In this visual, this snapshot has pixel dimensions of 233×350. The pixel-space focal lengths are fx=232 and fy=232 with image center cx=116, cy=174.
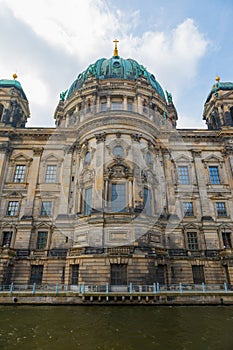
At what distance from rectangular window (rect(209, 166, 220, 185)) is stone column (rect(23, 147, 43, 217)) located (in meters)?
22.4

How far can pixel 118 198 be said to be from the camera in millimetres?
24641

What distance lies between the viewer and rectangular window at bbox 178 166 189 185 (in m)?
30.0

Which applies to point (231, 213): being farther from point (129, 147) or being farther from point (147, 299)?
point (147, 299)

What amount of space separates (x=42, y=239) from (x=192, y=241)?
17.0 meters

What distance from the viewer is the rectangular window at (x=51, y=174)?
2928 cm

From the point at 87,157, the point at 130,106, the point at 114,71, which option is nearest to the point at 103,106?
the point at 130,106

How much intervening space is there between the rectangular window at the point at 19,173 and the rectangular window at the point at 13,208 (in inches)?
121

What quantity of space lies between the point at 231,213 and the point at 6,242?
86.1ft

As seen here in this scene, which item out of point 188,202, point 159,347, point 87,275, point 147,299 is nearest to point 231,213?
point 188,202

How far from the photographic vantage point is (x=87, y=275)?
813 inches

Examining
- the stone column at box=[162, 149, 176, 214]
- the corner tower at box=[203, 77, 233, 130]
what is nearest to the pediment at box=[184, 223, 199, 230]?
the stone column at box=[162, 149, 176, 214]

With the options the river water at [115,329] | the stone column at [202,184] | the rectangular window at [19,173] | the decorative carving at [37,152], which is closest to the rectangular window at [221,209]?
the stone column at [202,184]

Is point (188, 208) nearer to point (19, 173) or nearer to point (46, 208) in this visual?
point (46, 208)

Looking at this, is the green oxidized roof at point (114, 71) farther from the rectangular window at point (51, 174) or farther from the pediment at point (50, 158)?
the rectangular window at point (51, 174)
